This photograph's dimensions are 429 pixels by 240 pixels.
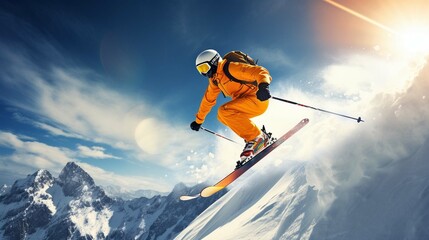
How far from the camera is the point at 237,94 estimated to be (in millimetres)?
7445

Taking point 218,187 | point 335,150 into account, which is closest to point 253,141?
point 218,187

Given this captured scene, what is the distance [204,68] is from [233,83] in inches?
30.7

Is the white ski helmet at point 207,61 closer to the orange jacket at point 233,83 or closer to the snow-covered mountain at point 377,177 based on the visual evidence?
the orange jacket at point 233,83

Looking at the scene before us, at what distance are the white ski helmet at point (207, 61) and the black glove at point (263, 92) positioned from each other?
5.36ft

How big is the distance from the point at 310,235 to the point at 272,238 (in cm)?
233

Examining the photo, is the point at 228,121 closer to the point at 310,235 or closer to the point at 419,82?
the point at 310,235

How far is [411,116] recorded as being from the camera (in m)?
6.11

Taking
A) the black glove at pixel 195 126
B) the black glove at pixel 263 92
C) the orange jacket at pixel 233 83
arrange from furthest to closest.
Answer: the black glove at pixel 195 126, the orange jacket at pixel 233 83, the black glove at pixel 263 92

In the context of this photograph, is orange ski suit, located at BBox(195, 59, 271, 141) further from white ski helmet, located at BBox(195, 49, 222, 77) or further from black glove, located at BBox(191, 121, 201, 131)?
black glove, located at BBox(191, 121, 201, 131)

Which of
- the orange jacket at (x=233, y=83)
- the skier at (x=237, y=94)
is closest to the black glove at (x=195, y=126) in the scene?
the orange jacket at (x=233, y=83)

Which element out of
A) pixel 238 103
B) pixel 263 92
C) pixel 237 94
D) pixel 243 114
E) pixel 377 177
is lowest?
pixel 377 177

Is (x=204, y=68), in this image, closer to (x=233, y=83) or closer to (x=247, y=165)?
(x=233, y=83)

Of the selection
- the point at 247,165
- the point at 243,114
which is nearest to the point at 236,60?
the point at 243,114

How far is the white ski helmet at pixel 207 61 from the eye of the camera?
7.23m
